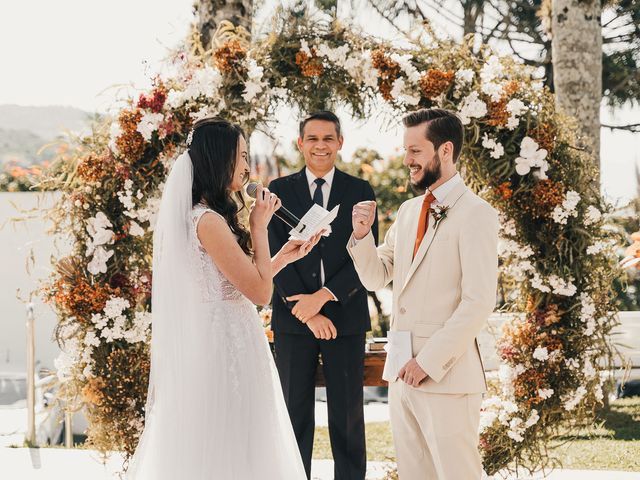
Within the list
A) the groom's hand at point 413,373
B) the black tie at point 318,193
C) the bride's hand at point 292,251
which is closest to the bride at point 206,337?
the bride's hand at point 292,251

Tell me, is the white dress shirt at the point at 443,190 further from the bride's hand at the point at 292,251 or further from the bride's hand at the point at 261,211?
the bride's hand at the point at 261,211

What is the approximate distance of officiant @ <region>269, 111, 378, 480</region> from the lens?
14.3 ft

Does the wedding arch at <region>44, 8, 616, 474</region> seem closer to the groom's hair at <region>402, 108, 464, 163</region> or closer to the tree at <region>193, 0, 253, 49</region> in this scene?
the tree at <region>193, 0, 253, 49</region>

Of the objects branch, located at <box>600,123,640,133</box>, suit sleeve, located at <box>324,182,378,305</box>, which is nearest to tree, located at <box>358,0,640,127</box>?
branch, located at <box>600,123,640,133</box>

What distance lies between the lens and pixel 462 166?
5.14 meters

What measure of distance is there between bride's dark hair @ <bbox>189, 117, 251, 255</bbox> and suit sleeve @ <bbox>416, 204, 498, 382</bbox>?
0.93m

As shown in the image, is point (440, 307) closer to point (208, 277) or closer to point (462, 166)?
point (208, 277)

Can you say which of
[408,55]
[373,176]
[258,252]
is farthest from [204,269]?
[373,176]

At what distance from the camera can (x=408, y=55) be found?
16.5 ft

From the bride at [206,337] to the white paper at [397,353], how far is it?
535mm

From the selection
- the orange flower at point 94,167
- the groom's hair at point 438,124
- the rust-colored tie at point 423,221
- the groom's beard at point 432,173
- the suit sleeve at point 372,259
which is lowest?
the suit sleeve at point 372,259

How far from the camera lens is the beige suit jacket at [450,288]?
3.14 meters

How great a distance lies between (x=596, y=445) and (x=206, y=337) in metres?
4.55

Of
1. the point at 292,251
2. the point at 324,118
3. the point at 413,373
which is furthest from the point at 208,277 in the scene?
the point at 324,118
